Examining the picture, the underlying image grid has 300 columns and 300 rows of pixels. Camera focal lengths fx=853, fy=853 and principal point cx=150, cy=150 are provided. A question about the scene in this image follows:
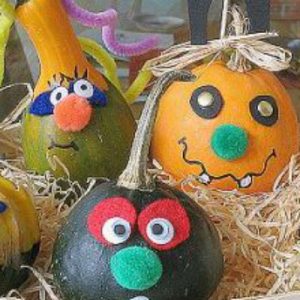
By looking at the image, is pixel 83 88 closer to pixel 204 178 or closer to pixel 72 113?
pixel 72 113

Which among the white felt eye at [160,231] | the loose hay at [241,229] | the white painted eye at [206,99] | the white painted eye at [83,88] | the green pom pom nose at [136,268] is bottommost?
the loose hay at [241,229]

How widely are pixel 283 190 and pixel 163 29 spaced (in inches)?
28.5

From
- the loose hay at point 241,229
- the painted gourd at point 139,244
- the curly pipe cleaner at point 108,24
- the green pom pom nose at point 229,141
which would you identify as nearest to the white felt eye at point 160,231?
the painted gourd at point 139,244

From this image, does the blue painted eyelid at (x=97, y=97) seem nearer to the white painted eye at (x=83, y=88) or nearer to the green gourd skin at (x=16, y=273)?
the white painted eye at (x=83, y=88)

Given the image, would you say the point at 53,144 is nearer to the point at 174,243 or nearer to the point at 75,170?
the point at 75,170

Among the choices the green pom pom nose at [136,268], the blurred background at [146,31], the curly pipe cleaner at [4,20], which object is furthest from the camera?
the blurred background at [146,31]

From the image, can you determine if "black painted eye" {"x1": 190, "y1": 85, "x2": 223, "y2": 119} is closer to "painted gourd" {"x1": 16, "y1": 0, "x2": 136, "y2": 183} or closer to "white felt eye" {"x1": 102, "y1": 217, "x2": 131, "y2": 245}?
"painted gourd" {"x1": 16, "y1": 0, "x2": 136, "y2": 183}

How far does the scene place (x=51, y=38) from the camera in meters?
0.90

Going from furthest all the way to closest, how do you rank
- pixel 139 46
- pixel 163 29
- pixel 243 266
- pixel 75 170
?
pixel 163 29 → pixel 139 46 → pixel 75 170 → pixel 243 266

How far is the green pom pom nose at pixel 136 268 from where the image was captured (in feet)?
2.22

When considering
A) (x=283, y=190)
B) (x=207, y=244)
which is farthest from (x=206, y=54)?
(x=207, y=244)

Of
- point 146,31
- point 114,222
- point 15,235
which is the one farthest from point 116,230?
point 146,31

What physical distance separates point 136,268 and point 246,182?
285mm

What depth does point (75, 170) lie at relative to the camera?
0.91 m
